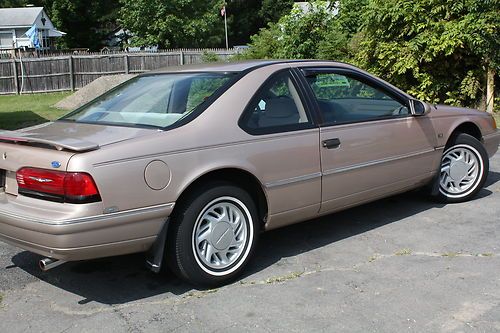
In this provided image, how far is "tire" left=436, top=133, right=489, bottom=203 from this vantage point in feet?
18.5

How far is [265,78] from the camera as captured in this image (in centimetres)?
426

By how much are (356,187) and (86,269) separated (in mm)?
2281

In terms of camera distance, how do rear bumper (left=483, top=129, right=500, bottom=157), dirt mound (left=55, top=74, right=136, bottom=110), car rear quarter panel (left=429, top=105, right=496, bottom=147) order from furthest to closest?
dirt mound (left=55, top=74, right=136, bottom=110)
rear bumper (left=483, top=129, right=500, bottom=157)
car rear quarter panel (left=429, top=105, right=496, bottom=147)

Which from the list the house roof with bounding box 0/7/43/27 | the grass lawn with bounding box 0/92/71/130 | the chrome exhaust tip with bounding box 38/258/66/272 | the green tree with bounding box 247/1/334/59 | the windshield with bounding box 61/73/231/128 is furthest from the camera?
the house roof with bounding box 0/7/43/27

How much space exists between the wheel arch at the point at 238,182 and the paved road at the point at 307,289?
508mm

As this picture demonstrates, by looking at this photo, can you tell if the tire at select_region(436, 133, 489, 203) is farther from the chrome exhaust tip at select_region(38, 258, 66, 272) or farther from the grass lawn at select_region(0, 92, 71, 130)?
the grass lawn at select_region(0, 92, 71, 130)

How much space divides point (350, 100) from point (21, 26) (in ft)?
154

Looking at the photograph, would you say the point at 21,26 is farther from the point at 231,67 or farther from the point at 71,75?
the point at 231,67

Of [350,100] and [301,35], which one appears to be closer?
[350,100]

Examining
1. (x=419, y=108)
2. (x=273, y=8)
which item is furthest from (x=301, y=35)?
(x=273, y=8)

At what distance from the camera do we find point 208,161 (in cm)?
372

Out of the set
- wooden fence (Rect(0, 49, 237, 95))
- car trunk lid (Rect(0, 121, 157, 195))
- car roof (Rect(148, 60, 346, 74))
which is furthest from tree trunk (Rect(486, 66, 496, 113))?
wooden fence (Rect(0, 49, 237, 95))

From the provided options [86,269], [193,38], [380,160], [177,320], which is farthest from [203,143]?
[193,38]

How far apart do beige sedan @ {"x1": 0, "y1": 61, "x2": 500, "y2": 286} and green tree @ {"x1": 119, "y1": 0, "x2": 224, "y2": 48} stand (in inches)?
1351
